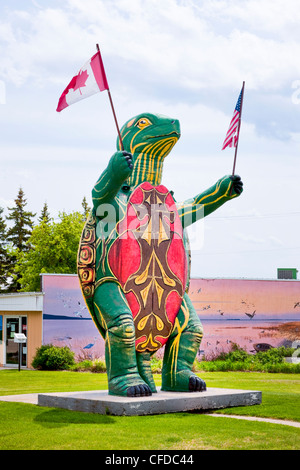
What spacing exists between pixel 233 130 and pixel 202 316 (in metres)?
12.8

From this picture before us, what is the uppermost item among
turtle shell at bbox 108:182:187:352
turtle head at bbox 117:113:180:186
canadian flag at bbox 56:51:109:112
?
canadian flag at bbox 56:51:109:112

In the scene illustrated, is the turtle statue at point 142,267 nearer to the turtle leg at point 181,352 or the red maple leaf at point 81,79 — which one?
the turtle leg at point 181,352

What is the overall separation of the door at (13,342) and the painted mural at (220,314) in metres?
1.78

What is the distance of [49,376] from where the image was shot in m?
17.4

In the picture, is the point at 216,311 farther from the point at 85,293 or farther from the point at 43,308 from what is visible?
the point at 85,293

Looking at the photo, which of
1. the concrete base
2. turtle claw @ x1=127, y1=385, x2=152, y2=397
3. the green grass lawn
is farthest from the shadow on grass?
turtle claw @ x1=127, y1=385, x2=152, y2=397

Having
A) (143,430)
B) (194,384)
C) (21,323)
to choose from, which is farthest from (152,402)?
(21,323)

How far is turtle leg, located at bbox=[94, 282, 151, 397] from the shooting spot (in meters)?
8.34

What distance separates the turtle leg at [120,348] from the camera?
328 inches

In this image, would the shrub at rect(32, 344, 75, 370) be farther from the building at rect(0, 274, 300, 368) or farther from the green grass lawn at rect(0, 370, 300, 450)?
the green grass lawn at rect(0, 370, 300, 450)

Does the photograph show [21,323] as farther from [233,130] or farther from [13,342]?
[233,130]

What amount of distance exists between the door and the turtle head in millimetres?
14006
